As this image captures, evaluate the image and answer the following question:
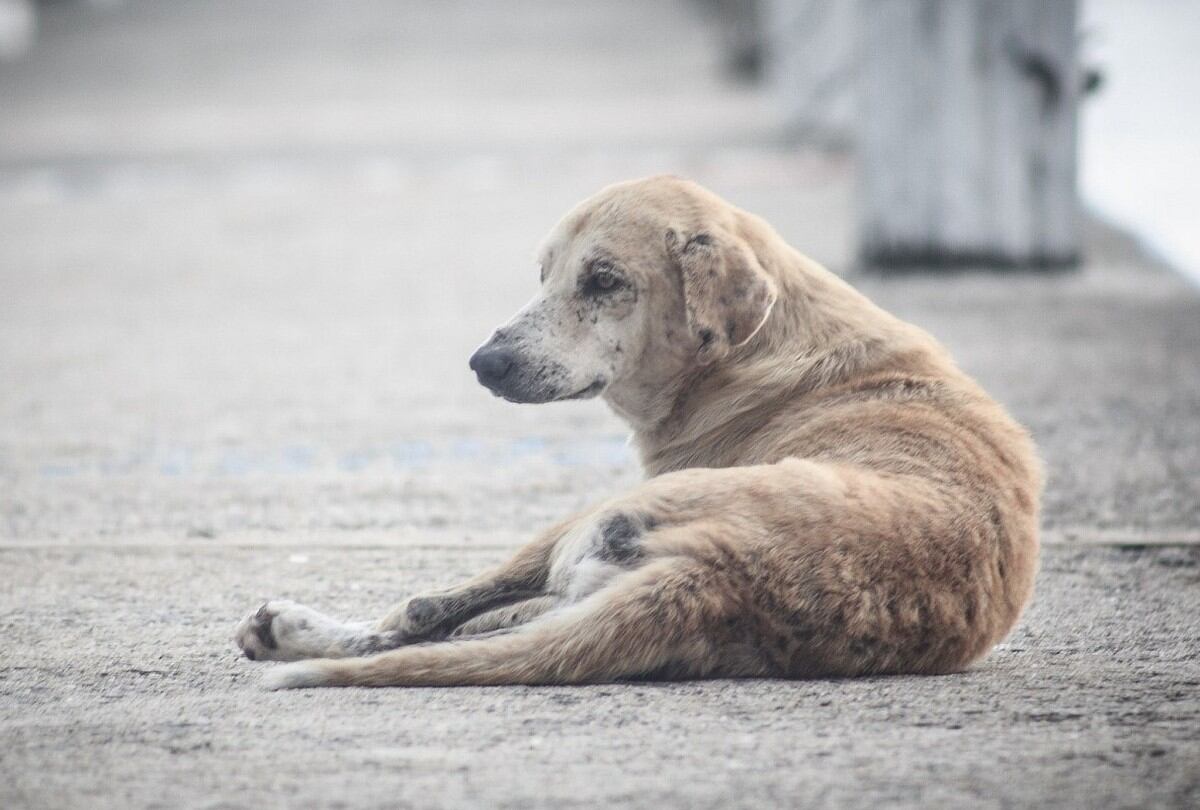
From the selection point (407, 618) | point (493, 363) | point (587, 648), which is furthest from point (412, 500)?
point (587, 648)

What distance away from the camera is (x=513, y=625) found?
3.59m

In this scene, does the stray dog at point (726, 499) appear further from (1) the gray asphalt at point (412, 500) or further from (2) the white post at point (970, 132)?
(2) the white post at point (970, 132)

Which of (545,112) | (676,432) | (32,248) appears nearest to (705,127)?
(545,112)

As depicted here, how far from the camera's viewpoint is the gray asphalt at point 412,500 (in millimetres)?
2963

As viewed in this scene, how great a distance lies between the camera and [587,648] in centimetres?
332

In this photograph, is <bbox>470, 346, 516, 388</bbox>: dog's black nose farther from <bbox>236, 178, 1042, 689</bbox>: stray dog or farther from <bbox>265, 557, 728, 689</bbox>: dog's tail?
<bbox>265, 557, 728, 689</bbox>: dog's tail

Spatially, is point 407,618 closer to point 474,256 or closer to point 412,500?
point 412,500

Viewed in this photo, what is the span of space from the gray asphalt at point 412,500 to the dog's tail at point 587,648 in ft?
0.18

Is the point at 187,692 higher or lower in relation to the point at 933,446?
lower

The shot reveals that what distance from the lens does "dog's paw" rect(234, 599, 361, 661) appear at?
11.9 ft

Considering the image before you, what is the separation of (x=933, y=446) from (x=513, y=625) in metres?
0.98

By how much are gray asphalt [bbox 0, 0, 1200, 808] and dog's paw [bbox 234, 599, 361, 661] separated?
0.07 meters

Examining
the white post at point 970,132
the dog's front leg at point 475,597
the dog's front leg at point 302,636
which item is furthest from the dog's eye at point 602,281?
the white post at point 970,132

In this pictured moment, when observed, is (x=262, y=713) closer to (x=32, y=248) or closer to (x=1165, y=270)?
(x=1165, y=270)
